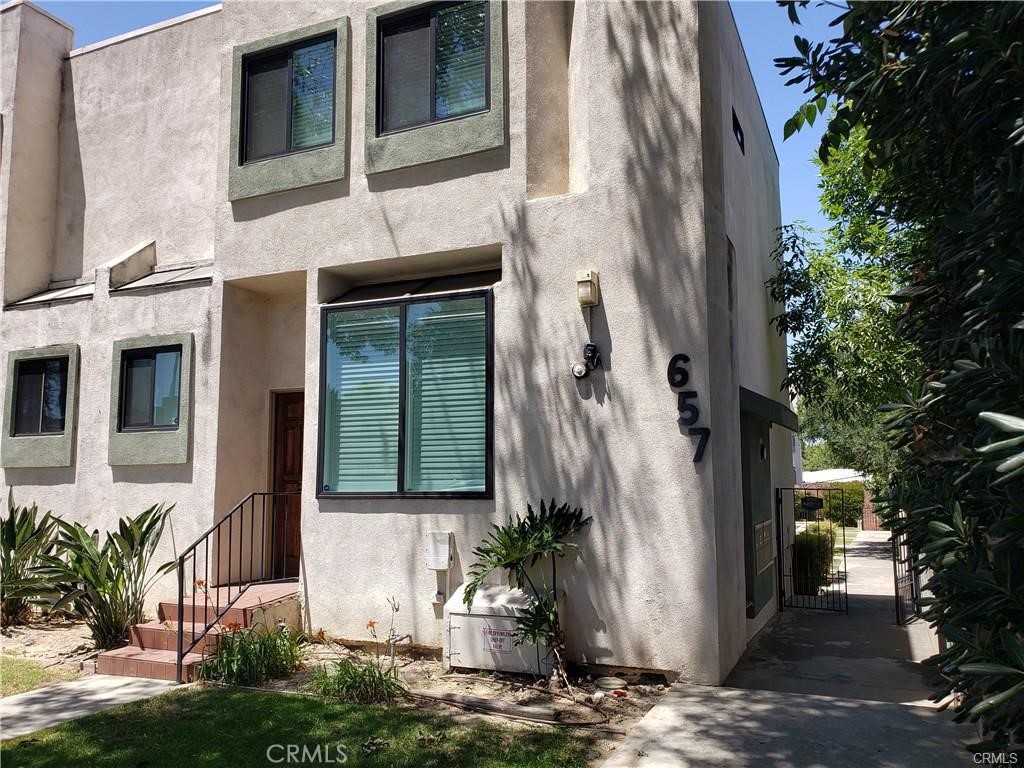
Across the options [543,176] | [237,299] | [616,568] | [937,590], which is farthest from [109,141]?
[937,590]

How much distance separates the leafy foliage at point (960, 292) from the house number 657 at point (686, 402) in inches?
69.8

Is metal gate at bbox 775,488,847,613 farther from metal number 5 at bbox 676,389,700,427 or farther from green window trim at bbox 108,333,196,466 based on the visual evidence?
green window trim at bbox 108,333,196,466

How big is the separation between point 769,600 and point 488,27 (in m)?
7.99

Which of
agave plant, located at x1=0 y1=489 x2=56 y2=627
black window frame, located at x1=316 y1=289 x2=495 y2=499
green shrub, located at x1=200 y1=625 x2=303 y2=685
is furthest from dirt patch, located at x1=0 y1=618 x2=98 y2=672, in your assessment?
black window frame, located at x1=316 y1=289 x2=495 y2=499

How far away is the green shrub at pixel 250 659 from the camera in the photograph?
22.6ft

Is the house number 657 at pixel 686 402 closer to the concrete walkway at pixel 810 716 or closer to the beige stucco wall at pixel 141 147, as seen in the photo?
the concrete walkway at pixel 810 716

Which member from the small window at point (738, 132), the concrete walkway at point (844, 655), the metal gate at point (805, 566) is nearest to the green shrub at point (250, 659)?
the concrete walkway at point (844, 655)

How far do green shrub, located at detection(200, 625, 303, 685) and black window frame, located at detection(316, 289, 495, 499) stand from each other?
65.1 inches

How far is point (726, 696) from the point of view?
6172 millimetres

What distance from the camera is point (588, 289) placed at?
7.05 m

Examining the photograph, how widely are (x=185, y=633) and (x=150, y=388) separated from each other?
341 centimetres

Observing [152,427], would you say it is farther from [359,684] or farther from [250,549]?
[359,684]

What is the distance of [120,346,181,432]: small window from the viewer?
9508 mm

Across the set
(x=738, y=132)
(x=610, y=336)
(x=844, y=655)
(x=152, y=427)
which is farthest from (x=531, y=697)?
(x=738, y=132)
